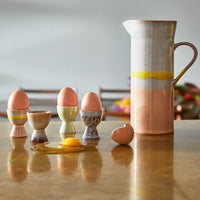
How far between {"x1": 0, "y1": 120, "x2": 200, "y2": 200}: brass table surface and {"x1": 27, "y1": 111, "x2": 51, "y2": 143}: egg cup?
0.03 meters

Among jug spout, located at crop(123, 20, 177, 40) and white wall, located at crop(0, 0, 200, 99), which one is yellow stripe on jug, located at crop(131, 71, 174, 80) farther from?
white wall, located at crop(0, 0, 200, 99)

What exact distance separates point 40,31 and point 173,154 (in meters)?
3.68

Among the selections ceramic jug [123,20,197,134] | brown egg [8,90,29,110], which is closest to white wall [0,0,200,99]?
ceramic jug [123,20,197,134]

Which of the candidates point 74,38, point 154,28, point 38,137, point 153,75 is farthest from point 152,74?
point 74,38

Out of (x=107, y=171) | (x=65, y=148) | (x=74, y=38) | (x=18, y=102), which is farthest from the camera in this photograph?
(x=74, y=38)

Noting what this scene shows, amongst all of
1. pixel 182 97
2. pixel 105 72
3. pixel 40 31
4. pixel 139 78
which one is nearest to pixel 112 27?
pixel 105 72

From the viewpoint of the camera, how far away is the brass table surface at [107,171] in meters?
0.48

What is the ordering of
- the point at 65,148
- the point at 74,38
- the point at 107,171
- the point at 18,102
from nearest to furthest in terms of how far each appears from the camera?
the point at 107,171, the point at 65,148, the point at 18,102, the point at 74,38

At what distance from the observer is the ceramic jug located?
882 millimetres

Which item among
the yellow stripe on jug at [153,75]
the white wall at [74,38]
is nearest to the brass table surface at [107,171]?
the yellow stripe on jug at [153,75]

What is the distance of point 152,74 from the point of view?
35.0 inches

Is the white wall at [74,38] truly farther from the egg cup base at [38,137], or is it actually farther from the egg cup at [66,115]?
the egg cup base at [38,137]

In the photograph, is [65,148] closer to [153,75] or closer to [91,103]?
[91,103]

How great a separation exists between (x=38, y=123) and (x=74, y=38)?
345 centimetres
